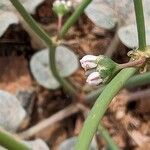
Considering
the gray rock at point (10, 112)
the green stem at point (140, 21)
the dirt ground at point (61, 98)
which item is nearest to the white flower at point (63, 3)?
the dirt ground at point (61, 98)

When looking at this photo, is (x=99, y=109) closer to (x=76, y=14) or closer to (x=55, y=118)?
(x=76, y=14)

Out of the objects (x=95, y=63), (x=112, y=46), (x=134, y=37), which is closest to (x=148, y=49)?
(x=95, y=63)

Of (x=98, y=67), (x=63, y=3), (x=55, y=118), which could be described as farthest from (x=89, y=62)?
(x=55, y=118)

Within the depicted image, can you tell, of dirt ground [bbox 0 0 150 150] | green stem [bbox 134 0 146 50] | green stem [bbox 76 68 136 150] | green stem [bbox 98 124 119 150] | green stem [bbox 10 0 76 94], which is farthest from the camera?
dirt ground [bbox 0 0 150 150]

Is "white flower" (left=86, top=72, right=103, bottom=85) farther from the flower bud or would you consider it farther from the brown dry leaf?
the brown dry leaf

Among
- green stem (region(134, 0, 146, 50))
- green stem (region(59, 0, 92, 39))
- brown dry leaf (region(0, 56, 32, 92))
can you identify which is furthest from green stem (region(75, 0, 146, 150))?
brown dry leaf (region(0, 56, 32, 92))

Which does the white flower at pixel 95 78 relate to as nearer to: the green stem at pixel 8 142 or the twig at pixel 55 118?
the green stem at pixel 8 142
